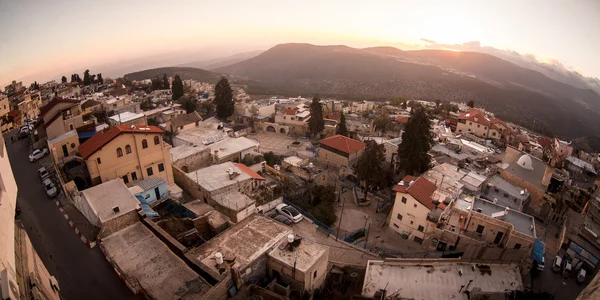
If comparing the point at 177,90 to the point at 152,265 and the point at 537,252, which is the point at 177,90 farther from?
the point at 537,252

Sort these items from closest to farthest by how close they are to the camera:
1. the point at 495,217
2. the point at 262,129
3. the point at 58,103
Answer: the point at 495,217, the point at 58,103, the point at 262,129

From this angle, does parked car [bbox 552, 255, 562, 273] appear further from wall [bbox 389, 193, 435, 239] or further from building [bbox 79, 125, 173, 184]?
building [bbox 79, 125, 173, 184]

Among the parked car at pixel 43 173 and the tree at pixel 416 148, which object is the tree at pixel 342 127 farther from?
the parked car at pixel 43 173

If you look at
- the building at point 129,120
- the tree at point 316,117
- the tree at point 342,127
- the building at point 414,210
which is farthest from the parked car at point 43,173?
the tree at point 342,127

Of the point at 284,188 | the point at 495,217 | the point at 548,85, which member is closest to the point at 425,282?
the point at 495,217

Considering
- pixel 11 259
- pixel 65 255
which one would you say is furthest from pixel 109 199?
pixel 11 259

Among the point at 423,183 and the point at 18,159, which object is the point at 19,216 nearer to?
the point at 18,159
